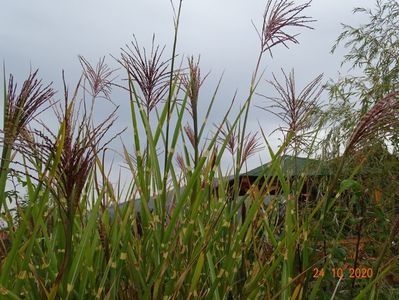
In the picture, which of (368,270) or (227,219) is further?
(368,270)

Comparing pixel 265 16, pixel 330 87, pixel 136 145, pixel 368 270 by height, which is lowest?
pixel 368 270

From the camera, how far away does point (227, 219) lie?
192cm

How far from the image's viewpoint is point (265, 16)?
207 cm

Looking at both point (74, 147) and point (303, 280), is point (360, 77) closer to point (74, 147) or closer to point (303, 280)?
point (303, 280)

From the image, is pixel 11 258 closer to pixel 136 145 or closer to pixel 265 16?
pixel 136 145

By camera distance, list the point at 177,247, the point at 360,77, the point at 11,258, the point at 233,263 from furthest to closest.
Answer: the point at 360,77 → the point at 177,247 → the point at 233,263 → the point at 11,258

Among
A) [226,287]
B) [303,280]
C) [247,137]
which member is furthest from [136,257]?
[247,137]

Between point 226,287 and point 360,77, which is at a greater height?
point 360,77

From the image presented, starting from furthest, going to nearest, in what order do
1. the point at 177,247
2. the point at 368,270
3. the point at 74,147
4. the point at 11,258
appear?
the point at 368,270
the point at 177,247
the point at 11,258
the point at 74,147

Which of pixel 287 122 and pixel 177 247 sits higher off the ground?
pixel 287 122

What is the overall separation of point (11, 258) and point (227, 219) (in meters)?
0.69

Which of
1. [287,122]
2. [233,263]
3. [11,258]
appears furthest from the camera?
[287,122]

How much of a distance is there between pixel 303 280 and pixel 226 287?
234mm

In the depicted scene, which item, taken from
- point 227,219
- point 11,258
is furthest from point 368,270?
point 11,258
